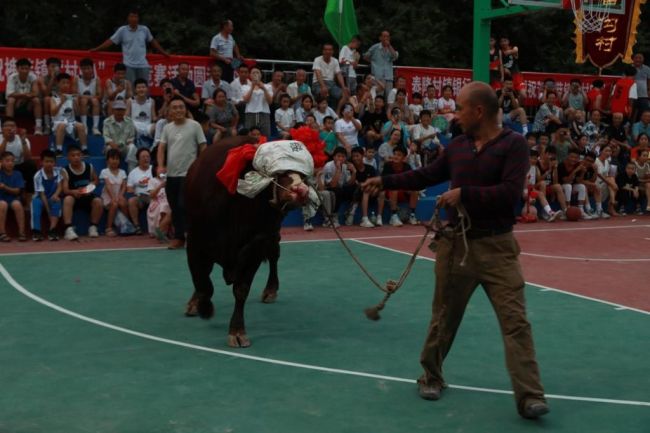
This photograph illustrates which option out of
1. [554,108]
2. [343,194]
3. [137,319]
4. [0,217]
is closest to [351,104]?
[343,194]

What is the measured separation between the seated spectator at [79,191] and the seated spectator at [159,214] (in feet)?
2.86

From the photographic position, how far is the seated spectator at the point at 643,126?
2180 cm

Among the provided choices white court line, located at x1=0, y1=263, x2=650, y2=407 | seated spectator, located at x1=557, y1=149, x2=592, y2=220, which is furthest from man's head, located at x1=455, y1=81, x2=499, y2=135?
seated spectator, located at x1=557, y1=149, x2=592, y2=220

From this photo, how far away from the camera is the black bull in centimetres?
779

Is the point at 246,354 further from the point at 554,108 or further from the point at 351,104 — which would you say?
the point at 554,108

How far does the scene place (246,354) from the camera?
7.47 meters

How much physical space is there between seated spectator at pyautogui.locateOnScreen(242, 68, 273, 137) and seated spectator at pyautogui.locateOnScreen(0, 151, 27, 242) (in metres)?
4.94

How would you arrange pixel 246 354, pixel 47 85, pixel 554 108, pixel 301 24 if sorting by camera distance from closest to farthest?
1. pixel 246 354
2. pixel 47 85
3. pixel 554 108
4. pixel 301 24

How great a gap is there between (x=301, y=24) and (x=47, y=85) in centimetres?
1255

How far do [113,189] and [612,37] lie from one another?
39.2ft

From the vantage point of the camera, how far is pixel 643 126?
21922 millimetres

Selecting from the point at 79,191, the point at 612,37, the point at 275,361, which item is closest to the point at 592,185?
the point at 612,37

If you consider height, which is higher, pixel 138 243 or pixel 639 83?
pixel 639 83

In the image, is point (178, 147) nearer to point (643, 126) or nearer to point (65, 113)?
point (65, 113)
